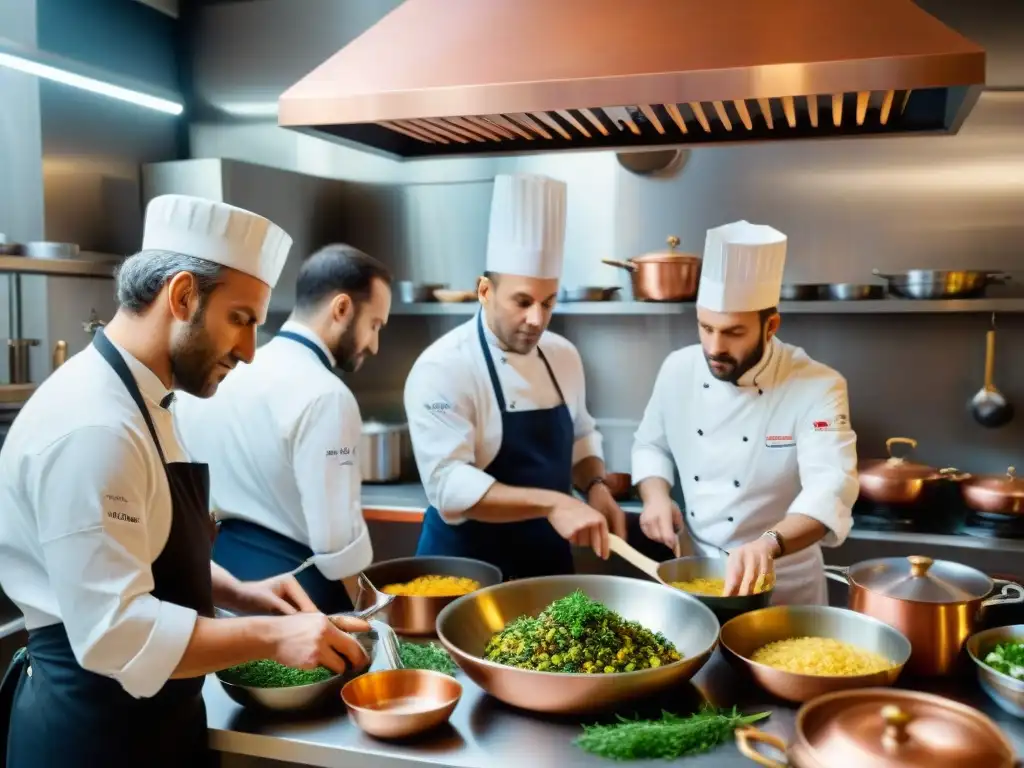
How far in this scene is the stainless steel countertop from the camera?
4.66ft

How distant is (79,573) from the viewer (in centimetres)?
129

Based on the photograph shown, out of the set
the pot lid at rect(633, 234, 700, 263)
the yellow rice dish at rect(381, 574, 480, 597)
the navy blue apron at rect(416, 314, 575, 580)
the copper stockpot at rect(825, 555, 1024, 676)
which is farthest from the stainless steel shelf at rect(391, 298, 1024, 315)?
the yellow rice dish at rect(381, 574, 480, 597)

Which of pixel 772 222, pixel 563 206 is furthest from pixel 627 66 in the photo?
pixel 772 222

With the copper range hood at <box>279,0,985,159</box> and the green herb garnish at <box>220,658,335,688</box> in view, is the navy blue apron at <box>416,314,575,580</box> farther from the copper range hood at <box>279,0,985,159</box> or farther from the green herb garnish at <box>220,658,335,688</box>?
the green herb garnish at <box>220,658,335,688</box>

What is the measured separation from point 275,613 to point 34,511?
56 cm

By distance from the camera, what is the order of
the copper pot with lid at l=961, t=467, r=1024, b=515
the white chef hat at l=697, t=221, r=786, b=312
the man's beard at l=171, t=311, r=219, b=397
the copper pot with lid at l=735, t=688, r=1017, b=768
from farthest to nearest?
the copper pot with lid at l=961, t=467, r=1024, b=515 → the white chef hat at l=697, t=221, r=786, b=312 → the man's beard at l=171, t=311, r=219, b=397 → the copper pot with lid at l=735, t=688, r=1017, b=768

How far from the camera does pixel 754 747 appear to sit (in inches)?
56.3

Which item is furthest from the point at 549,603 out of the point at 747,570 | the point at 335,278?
the point at 335,278

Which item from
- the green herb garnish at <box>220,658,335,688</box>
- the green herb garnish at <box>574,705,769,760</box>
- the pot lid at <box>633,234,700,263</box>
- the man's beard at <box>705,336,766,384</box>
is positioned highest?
the pot lid at <box>633,234,700,263</box>

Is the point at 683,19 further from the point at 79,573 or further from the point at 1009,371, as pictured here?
the point at 1009,371

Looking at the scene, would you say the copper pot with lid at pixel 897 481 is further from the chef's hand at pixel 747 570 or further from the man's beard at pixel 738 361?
the chef's hand at pixel 747 570

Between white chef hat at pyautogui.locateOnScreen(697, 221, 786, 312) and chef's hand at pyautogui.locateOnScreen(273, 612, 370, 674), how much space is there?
1503 mm

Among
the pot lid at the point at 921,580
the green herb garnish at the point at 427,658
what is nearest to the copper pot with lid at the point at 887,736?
the pot lid at the point at 921,580

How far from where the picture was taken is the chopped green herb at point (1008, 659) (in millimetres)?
1530
